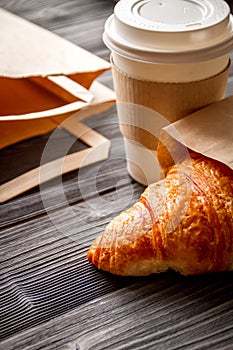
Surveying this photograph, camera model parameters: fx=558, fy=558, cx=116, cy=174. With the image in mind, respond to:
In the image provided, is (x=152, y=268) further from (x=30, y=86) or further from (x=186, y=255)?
(x=30, y=86)

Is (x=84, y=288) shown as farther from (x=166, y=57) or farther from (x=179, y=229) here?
(x=166, y=57)

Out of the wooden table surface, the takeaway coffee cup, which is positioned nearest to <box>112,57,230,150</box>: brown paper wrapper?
the takeaway coffee cup

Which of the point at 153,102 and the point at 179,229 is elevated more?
the point at 153,102

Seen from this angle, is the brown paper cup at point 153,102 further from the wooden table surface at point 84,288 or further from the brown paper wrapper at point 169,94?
the wooden table surface at point 84,288

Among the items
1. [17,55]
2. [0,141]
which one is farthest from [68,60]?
[0,141]

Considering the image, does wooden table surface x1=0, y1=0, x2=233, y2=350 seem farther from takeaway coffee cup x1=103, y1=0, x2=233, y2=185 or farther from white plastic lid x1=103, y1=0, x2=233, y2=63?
white plastic lid x1=103, y1=0, x2=233, y2=63

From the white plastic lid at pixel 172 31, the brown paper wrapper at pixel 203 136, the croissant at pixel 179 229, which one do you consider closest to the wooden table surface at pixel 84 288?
the croissant at pixel 179 229

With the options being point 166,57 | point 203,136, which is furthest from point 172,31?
point 203,136
